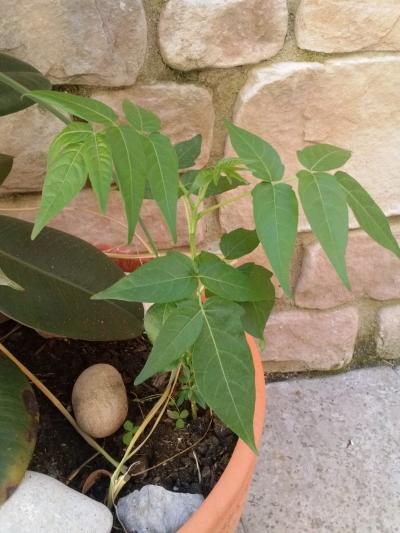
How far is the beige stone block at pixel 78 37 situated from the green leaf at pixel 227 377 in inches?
17.0

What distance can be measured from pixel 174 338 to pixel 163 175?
123 mm

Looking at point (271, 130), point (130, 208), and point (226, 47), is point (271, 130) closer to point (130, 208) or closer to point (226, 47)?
point (226, 47)

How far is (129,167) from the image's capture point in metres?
0.40

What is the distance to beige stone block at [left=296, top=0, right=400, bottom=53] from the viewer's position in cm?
78

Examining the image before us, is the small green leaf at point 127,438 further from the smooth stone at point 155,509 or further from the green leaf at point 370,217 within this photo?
the green leaf at point 370,217

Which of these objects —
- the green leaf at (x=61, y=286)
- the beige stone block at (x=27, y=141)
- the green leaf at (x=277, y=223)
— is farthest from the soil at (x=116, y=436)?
the green leaf at (x=277, y=223)

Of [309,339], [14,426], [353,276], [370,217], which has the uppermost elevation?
[370,217]

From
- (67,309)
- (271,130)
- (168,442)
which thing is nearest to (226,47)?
(271,130)

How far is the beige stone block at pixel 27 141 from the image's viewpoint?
0.77 metres

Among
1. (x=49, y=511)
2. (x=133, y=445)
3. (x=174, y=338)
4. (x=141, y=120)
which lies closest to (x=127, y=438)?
(x=133, y=445)

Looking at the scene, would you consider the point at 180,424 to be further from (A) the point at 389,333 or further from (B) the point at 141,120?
(A) the point at 389,333

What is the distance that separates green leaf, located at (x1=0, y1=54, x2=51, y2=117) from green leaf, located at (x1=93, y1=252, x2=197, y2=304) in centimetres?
28

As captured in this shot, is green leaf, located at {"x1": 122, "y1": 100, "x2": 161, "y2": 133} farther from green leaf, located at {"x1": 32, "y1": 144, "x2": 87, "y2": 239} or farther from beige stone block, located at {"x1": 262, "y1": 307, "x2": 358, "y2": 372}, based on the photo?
beige stone block, located at {"x1": 262, "y1": 307, "x2": 358, "y2": 372}

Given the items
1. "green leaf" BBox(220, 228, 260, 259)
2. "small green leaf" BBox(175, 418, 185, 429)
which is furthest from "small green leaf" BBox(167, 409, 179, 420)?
"green leaf" BBox(220, 228, 260, 259)
